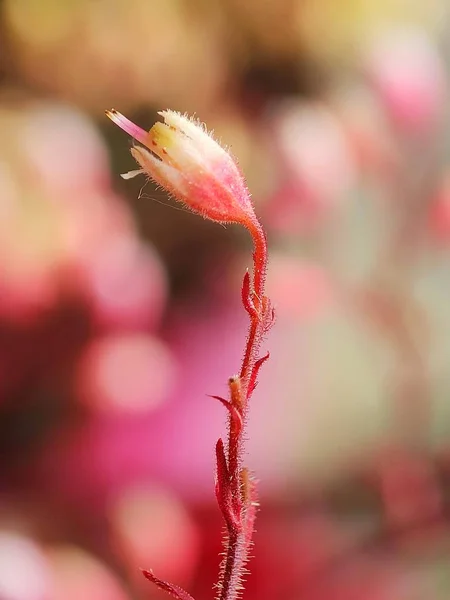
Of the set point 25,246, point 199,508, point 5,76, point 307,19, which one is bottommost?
point 199,508

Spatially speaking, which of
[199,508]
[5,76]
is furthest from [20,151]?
[199,508]

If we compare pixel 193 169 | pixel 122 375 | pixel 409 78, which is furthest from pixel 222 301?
pixel 193 169

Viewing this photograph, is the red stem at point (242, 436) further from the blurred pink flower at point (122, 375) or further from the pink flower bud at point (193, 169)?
the blurred pink flower at point (122, 375)

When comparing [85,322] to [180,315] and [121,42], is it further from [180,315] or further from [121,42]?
[121,42]

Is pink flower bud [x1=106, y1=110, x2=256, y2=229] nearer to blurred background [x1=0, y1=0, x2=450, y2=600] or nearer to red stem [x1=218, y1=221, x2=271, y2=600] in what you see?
red stem [x1=218, y1=221, x2=271, y2=600]

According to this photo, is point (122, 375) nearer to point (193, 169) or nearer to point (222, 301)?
point (222, 301)

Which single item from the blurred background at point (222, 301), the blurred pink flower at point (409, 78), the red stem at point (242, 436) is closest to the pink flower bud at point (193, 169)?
the red stem at point (242, 436)
